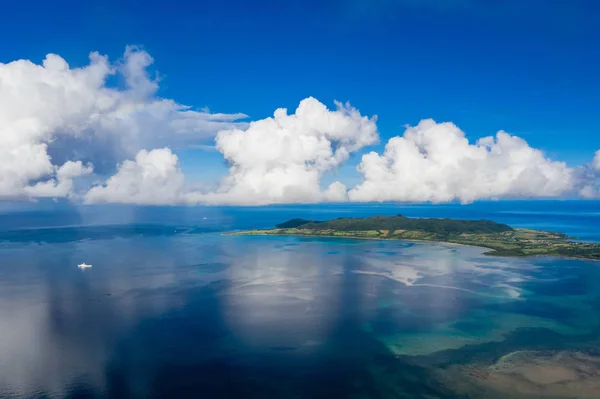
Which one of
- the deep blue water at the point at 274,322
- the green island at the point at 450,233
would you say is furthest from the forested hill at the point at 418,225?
the deep blue water at the point at 274,322

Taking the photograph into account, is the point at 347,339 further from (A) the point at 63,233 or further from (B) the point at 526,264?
(A) the point at 63,233

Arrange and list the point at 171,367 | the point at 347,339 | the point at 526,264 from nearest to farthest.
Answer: the point at 171,367, the point at 347,339, the point at 526,264

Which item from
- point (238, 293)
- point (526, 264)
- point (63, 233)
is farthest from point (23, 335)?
point (63, 233)

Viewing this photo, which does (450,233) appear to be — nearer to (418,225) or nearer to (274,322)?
(418,225)

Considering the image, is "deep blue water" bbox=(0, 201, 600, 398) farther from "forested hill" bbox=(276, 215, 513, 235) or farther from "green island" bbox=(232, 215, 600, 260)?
"forested hill" bbox=(276, 215, 513, 235)

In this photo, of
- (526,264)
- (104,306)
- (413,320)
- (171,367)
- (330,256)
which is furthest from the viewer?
(330,256)

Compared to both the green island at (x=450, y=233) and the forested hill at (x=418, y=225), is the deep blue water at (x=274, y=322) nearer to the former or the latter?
the green island at (x=450, y=233)

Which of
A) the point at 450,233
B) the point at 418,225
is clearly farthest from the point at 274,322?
the point at 418,225
